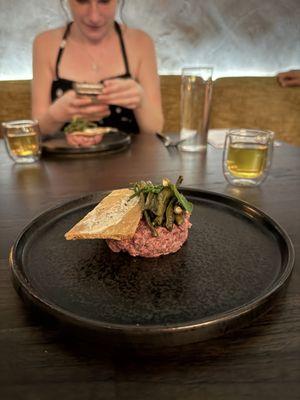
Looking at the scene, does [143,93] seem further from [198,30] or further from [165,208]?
[198,30]

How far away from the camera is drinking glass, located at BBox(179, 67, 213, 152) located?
4.44 feet

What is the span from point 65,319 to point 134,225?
8.0 inches

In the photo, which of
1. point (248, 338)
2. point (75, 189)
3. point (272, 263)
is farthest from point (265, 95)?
point (248, 338)

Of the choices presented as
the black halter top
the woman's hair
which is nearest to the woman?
the black halter top

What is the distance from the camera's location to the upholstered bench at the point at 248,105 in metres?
2.71

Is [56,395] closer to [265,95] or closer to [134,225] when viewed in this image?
[134,225]

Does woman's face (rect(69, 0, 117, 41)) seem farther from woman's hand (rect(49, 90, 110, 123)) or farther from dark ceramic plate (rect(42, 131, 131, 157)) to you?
dark ceramic plate (rect(42, 131, 131, 157))

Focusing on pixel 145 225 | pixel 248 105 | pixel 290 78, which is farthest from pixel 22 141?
pixel 290 78

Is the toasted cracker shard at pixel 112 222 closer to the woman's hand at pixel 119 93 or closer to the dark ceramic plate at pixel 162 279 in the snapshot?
the dark ceramic plate at pixel 162 279

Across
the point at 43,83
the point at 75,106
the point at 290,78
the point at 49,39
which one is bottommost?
the point at 75,106

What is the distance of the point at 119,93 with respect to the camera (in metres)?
1.48

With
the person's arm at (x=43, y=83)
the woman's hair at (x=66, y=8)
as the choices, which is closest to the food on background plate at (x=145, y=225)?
the person's arm at (x=43, y=83)

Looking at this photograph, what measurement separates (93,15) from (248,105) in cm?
141

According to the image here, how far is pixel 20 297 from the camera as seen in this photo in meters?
0.50
